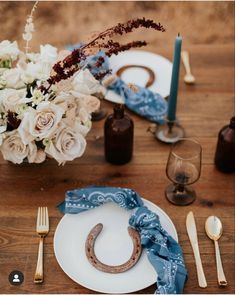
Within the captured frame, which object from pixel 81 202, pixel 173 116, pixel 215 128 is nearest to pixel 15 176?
pixel 81 202

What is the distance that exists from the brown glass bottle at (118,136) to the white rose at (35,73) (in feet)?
0.69

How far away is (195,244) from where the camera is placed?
1.10 metres

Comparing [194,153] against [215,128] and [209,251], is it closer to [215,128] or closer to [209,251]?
[215,128]

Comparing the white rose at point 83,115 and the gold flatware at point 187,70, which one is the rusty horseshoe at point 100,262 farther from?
the gold flatware at point 187,70

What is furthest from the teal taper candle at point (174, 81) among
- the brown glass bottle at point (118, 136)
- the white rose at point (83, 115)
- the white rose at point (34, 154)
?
the white rose at point (34, 154)

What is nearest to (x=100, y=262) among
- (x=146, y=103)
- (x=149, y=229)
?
(x=149, y=229)

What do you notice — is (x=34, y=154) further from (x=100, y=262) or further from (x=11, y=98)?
(x=100, y=262)

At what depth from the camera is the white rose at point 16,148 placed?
1.16 m

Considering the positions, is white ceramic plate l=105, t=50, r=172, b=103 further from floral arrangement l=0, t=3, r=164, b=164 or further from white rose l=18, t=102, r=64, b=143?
white rose l=18, t=102, r=64, b=143

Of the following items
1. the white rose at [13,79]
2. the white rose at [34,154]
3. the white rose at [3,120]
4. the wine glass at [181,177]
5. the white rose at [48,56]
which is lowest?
the wine glass at [181,177]

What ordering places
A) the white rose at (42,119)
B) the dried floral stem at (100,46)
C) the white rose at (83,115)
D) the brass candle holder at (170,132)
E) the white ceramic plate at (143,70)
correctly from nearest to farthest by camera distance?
1. the dried floral stem at (100,46)
2. the white rose at (42,119)
3. the white rose at (83,115)
4. the brass candle holder at (170,132)
5. the white ceramic plate at (143,70)

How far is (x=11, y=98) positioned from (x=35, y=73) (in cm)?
10

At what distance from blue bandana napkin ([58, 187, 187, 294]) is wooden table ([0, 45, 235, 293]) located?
0.03m

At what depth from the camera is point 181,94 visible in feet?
5.13
